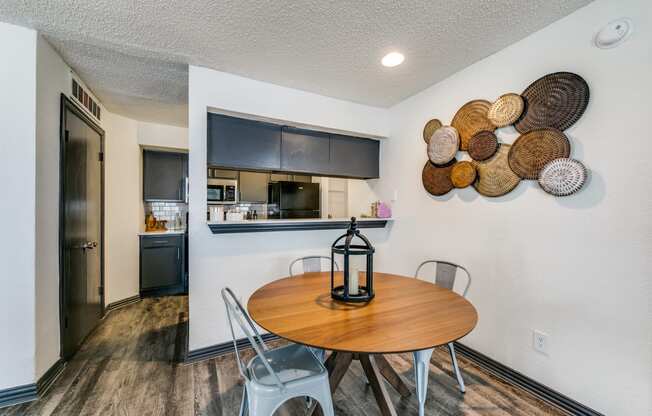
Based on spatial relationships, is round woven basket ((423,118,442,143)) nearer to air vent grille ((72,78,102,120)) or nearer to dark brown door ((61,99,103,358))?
dark brown door ((61,99,103,358))

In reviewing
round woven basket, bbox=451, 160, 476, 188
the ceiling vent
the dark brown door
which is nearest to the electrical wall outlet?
round woven basket, bbox=451, 160, 476, 188

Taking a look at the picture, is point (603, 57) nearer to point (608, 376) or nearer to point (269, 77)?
point (608, 376)

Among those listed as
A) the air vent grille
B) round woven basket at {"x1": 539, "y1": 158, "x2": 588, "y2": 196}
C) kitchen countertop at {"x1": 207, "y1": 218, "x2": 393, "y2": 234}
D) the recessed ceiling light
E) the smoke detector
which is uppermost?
the recessed ceiling light

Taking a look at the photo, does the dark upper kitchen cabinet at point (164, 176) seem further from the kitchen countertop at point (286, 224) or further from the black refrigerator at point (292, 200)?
the kitchen countertop at point (286, 224)

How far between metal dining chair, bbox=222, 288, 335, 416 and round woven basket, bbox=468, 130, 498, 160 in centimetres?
189

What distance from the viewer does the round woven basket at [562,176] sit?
1600 millimetres

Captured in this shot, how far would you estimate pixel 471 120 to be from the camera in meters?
2.24

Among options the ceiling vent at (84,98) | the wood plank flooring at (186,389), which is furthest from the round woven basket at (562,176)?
the ceiling vent at (84,98)

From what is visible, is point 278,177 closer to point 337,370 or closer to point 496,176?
point 496,176

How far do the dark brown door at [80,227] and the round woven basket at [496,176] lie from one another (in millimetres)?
3252

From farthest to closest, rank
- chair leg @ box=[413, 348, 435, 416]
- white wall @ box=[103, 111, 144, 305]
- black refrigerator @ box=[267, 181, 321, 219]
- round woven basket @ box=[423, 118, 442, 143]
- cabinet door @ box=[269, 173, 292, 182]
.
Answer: cabinet door @ box=[269, 173, 292, 182] → black refrigerator @ box=[267, 181, 321, 219] → white wall @ box=[103, 111, 144, 305] → round woven basket @ box=[423, 118, 442, 143] → chair leg @ box=[413, 348, 435, 416]

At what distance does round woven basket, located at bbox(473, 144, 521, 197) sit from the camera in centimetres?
197

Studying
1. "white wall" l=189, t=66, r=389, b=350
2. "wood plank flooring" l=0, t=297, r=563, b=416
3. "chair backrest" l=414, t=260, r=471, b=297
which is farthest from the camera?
"white wall" l=189, t=66, r=389, b=350

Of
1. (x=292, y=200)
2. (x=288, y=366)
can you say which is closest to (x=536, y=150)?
(x=288, y=366)
